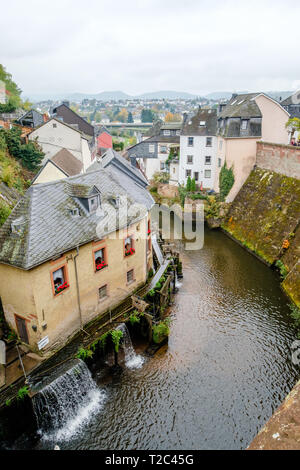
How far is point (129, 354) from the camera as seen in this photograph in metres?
19.0

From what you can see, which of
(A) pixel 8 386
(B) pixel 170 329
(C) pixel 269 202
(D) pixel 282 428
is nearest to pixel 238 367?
(B) pixel 170 329

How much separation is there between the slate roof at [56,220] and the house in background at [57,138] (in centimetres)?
2214

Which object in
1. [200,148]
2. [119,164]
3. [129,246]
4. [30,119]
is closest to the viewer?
[129,246]

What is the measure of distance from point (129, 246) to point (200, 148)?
3008cm

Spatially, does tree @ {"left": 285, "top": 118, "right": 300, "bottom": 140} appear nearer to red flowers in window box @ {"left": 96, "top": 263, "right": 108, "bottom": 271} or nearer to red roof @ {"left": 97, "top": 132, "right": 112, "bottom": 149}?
red flowers in window box @ {"left": 96, "top": 263, "right": 108, "bottom": 271}

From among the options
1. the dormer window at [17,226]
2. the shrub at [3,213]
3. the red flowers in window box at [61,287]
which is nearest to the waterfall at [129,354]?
the red flowers in window box at [61,287]

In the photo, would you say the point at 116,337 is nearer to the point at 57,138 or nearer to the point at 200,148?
the point at 57,138

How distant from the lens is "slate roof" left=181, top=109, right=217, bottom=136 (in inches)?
1797

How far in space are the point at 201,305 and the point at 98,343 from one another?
977 cm

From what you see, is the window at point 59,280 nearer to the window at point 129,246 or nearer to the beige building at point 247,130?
the window at point 129,246

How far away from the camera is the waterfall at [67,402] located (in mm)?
14023

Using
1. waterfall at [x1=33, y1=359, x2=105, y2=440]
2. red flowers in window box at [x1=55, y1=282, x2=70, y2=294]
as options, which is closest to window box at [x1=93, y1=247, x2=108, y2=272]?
red flowers in window box at [x1=55, y1=282, x2=70, y2=294]

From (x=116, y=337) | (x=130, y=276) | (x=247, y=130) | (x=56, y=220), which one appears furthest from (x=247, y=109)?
(x=116, y=337)

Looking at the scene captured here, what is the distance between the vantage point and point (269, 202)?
3494cm
